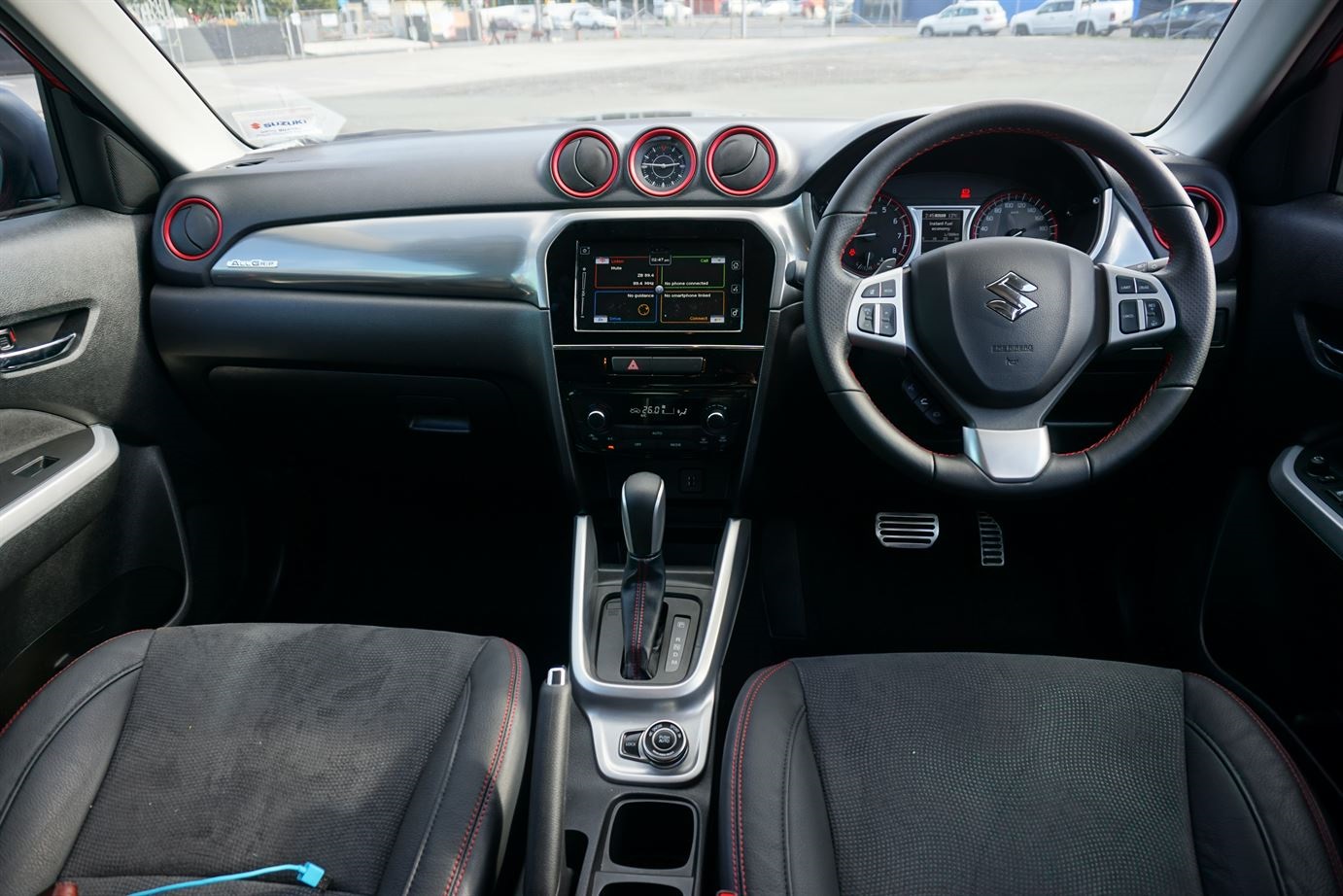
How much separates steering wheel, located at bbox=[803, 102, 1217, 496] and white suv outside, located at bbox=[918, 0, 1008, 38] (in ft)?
2.47

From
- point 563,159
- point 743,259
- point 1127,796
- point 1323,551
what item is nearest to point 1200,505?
point 1323,551

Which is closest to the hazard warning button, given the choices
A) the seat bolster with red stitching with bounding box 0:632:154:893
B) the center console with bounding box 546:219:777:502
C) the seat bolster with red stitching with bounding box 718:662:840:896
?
the center console with bounding box 546:219:777:502

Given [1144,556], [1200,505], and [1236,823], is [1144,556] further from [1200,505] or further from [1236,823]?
[1236,823]

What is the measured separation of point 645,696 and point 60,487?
124 centimetres

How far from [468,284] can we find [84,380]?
84cm

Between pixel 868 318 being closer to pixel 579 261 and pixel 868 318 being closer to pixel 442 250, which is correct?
pixel 579 261

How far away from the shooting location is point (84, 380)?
78.5 inches

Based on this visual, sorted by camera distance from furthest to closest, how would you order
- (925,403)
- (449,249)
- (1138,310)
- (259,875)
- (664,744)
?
1. (449,249)
2. (664,744)
3. (925,403)
4. (1138,310)
5. (259,875)

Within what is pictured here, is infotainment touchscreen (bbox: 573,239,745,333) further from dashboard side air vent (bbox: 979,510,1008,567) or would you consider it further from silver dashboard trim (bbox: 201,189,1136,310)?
dashboard side air vent (bbox: 979,510,1008,567)

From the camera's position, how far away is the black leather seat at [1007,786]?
4.10 feet

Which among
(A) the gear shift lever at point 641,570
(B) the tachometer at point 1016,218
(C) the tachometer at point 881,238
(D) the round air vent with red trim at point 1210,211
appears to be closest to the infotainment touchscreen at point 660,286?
(C) the tachometer at point 881,238

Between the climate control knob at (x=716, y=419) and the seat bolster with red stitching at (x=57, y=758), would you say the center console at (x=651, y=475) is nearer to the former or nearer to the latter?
the climate control knob at (x=716, y=419)

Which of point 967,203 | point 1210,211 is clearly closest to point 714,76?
point 967,203

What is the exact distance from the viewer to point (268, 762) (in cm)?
147
